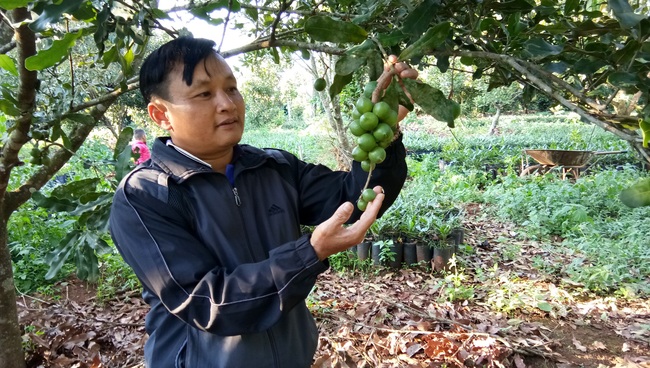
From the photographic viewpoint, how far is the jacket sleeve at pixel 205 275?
3.57ft

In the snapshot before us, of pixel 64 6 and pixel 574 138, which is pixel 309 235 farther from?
pixel 574 138

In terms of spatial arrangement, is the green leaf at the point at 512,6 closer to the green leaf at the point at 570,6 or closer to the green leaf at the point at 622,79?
the green leaf at the point at 570,6

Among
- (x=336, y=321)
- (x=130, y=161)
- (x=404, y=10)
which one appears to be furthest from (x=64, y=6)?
(x=336, y=321)

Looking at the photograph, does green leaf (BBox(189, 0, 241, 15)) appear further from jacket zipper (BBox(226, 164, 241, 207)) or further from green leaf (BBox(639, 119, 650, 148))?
green leaf (BBox(639, 119, 650, 148))

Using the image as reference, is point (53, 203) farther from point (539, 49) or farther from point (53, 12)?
point (539, 49)

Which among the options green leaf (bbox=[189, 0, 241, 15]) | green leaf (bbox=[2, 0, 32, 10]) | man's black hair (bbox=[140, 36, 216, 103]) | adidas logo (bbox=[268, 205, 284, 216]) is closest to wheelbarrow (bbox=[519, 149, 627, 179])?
green leaf (bbox=[189, 0, 241, 15])

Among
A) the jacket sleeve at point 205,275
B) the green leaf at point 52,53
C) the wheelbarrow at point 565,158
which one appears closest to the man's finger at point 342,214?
the jacket sleeve at point 205,275

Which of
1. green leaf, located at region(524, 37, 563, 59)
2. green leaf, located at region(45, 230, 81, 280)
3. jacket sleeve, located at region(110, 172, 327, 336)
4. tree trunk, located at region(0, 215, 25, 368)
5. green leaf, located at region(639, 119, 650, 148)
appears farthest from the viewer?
tree trunk, located at region(0, 215, 25, 368)

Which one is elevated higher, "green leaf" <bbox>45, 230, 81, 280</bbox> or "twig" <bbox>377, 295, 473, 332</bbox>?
"green leaf" <bbox>45, 230, 81, 280</bbox>

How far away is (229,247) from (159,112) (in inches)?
19.8

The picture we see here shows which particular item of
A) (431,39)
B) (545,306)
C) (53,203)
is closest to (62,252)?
(53,203)

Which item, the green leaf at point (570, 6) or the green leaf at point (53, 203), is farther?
the green leaf at point (53, 203)

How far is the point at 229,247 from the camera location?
1316 millimetres

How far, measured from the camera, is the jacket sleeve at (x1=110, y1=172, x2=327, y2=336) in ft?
3.57
